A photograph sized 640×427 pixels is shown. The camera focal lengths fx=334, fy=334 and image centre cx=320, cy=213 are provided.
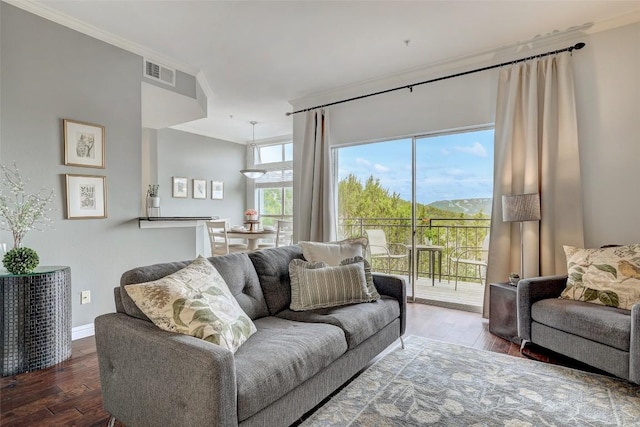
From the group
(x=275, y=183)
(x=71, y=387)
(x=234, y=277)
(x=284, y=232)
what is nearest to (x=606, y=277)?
(x=234, y=277)

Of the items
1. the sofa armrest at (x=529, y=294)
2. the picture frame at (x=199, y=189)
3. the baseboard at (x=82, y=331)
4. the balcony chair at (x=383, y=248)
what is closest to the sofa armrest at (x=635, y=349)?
the sofa armrest at (x=529, y=294)

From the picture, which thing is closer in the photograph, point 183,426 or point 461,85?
point 183,426

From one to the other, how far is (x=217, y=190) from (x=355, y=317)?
561 cm

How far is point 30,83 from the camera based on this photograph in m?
2.70

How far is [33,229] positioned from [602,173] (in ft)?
16.1

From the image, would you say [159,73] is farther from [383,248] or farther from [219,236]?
[383,248]

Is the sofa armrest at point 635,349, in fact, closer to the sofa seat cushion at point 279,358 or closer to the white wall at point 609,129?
the white wall at point 609,129

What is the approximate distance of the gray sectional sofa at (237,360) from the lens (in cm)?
125

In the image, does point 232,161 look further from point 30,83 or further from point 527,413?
point 527,413

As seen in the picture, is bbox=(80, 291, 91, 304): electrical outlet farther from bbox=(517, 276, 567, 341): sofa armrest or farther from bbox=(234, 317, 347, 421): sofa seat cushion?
bbox=(517, 276, 567, 341): sofa armrest

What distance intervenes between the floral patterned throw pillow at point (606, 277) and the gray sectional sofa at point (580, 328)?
0.27 ft

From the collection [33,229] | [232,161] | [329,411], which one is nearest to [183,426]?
[329,411]

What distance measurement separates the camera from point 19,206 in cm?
249

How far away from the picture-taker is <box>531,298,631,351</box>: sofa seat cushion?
6.69ft
